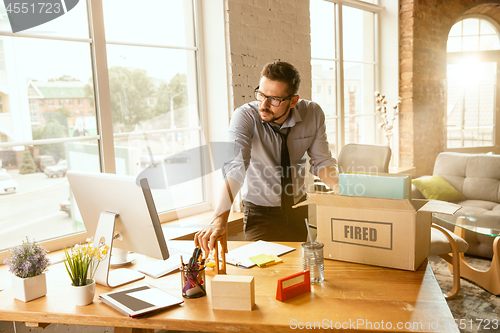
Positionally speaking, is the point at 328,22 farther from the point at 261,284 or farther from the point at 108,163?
the point at 261,284

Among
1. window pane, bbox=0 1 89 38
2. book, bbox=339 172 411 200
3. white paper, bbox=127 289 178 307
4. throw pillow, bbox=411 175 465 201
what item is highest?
window pane, bbox=0 1 89 38

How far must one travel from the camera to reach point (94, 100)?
246cm

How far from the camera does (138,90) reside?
267cm

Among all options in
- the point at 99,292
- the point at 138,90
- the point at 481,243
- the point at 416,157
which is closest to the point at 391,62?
the point at 416,157

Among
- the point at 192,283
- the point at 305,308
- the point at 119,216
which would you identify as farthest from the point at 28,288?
the point at 305,308

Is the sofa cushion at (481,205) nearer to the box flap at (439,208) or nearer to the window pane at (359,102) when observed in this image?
the window pane at (359,102)

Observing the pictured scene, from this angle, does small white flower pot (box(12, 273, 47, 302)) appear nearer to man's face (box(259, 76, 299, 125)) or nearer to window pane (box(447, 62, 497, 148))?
man's face (box(259, 76, 299, 125))

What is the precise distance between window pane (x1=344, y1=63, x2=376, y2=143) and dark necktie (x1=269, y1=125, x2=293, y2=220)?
2701 mm

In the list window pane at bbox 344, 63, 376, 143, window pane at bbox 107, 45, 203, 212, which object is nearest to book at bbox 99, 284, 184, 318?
window pane at bbox 107, 45, 203, 212

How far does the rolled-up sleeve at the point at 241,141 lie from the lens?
193 centimetres

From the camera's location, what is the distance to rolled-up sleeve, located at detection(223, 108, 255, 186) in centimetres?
193

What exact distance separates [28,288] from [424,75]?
5122 millimetres

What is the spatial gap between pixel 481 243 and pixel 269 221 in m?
2.20

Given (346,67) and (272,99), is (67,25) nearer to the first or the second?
(272,99)
